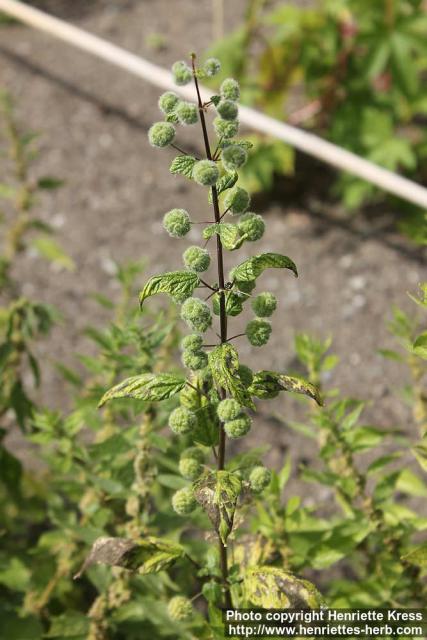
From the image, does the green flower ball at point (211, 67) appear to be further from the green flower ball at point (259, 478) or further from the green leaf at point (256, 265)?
the green flower ball at point (259, 478)

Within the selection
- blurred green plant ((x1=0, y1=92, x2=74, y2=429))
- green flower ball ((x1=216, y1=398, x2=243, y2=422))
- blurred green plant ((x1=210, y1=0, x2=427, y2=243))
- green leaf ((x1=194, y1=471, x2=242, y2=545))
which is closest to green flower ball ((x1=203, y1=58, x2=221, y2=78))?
green flower ball ((x1=216, y1=398, x2=243, y2=422))

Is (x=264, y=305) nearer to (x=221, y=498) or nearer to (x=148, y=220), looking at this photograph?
(x=221, y=498)

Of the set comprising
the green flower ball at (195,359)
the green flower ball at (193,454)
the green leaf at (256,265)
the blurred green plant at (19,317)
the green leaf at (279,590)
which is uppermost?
the blurred green plant at (19,317)

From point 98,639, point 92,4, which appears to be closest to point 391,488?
point 98,639

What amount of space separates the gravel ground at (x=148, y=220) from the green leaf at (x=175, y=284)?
1.58 m

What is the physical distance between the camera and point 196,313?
45.3 inches

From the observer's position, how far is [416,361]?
5.73 ft

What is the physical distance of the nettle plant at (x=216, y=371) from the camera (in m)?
1.12

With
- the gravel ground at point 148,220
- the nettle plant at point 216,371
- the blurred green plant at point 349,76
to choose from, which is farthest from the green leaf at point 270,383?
the blurred green plant at point 349,76

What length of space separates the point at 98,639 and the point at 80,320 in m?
1.78

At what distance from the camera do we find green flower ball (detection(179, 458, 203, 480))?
52.9 inches

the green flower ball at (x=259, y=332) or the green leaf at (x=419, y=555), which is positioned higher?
the green flower ball at (x=259, y=332)

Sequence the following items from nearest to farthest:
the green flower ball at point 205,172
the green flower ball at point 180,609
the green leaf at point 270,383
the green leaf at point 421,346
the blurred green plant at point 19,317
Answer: the green flower ball at point 205,172
the green leaf at point 270,383
the green leaf at point 421,346
the green flower ball at point 180,609
the blurred green plant at point 19,317

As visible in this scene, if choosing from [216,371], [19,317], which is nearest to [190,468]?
[216,371]
